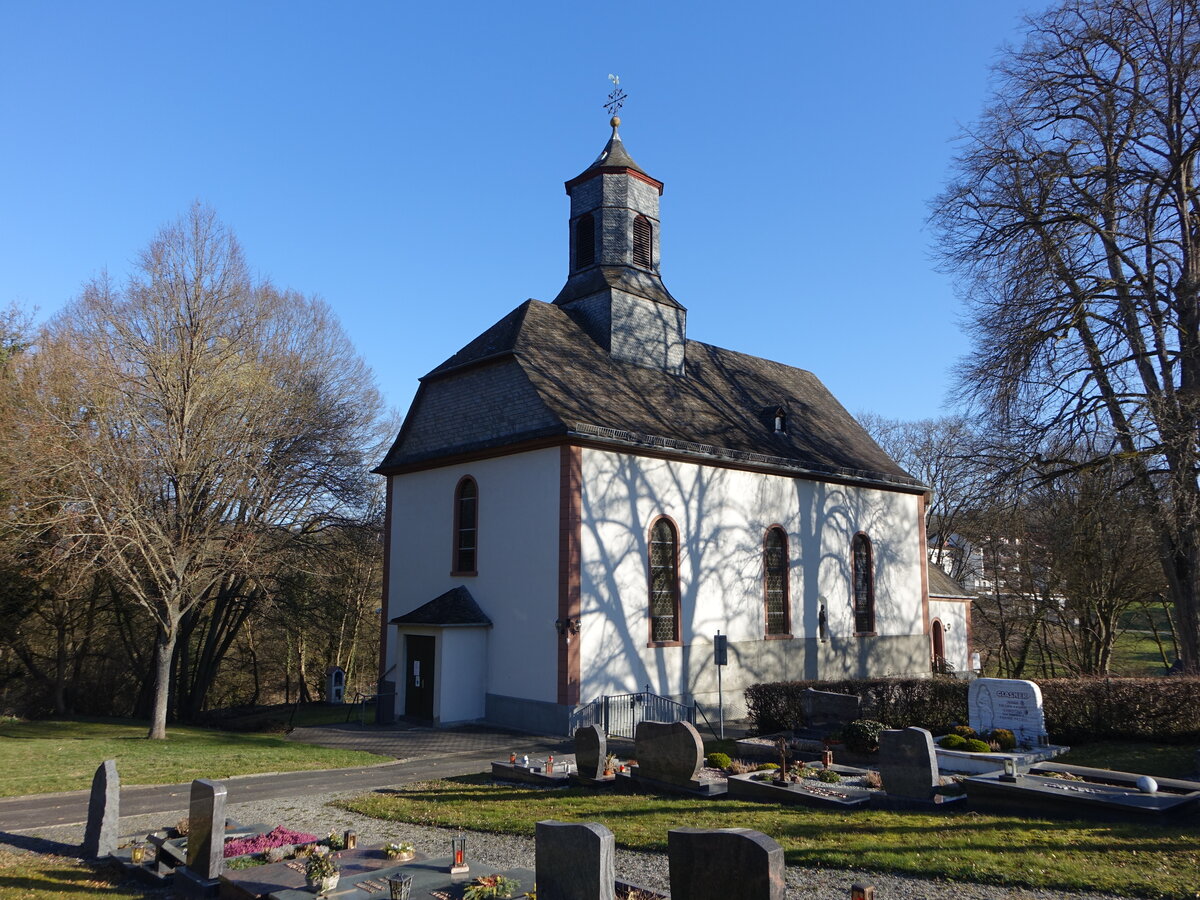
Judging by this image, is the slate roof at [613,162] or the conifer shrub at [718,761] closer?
the conifer shrub at [718,761]

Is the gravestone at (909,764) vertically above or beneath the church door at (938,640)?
beneath

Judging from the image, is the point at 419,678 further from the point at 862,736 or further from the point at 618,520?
the point at 862,736

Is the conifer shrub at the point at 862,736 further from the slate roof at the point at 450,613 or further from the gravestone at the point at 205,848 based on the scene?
the gravestone at the point at 205,848

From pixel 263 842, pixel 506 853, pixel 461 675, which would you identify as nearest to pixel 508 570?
pixel 461 675

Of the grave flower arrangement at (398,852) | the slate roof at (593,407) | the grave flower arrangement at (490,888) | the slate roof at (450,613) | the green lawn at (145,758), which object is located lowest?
the green lawn at (145,758)

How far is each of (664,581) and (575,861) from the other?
50.4 feet

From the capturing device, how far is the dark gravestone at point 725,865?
575cm

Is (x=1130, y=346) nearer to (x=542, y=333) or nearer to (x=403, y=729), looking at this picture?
(x=542, y=333)

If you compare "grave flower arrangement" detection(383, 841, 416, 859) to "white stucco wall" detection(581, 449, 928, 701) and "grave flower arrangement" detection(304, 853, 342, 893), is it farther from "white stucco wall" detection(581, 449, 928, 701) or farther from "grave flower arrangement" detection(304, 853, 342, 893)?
"white stucco wall" detection(581, 449, 928, 701)

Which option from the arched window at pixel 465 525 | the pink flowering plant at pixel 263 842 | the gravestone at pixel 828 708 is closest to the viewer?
the pink flowering plant at pixel 263 842

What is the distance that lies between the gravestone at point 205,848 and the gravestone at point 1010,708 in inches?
514

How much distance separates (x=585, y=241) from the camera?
2692 cm

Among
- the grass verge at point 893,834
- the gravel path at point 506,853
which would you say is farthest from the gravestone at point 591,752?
the gravel path at point 506,853

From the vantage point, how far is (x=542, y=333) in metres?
23.8
